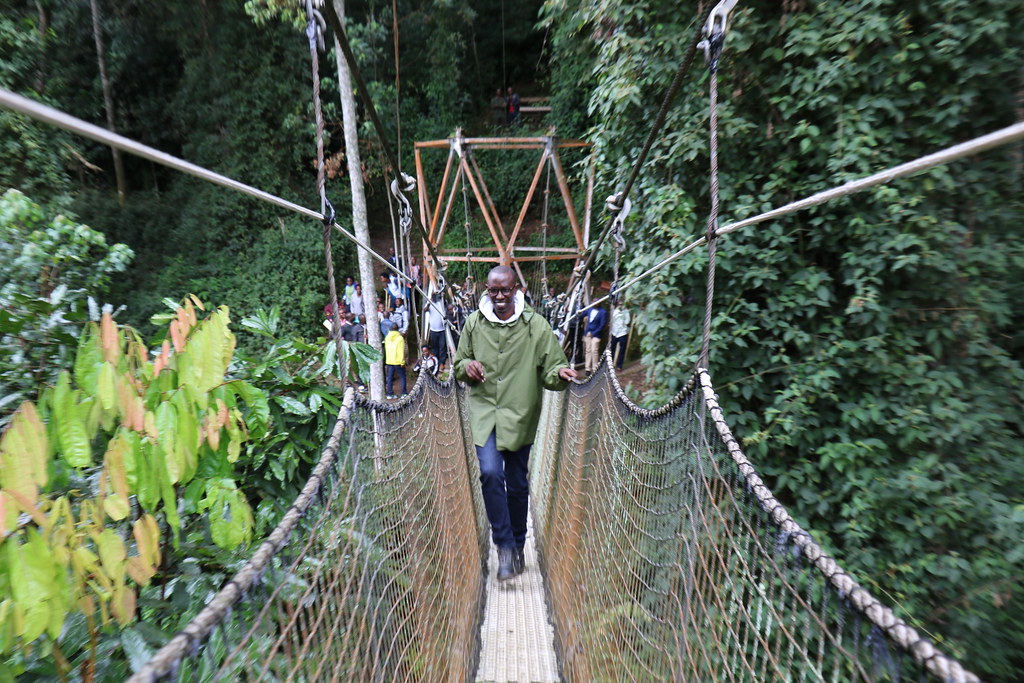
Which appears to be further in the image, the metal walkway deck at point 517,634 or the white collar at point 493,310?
the white collar at point 493,310

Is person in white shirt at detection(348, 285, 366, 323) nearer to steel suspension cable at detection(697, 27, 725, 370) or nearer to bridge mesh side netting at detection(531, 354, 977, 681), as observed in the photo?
bridge mesh side netting at detection(531, 354, 977, 681)

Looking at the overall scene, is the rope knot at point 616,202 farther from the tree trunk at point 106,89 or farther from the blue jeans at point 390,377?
the tree trunk at point 106,89

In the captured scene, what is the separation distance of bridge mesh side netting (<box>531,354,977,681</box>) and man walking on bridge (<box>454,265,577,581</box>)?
17 cm

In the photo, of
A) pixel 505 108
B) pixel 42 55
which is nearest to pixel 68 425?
pixel 42 55

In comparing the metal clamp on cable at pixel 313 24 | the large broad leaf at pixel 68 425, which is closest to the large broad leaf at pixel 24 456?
the large broad leaf at pixel 68 425

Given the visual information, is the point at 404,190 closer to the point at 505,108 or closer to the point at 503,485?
the point at 503,485

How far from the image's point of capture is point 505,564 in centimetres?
212

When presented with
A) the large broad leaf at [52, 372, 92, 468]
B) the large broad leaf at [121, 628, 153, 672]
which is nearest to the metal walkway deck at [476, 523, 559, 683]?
the large broad leaf at [121, 628, 153, 672]

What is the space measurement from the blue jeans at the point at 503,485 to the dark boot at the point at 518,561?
72mm

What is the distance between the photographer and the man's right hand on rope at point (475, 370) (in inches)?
73.9

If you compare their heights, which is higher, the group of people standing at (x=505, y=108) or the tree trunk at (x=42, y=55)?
the tree trunk at (x=42, y=55)

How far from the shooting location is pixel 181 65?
409 inches

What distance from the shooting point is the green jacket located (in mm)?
1902

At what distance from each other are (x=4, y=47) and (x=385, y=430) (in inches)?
331
